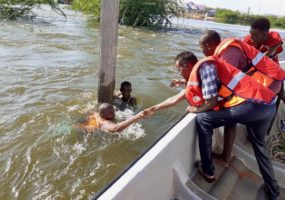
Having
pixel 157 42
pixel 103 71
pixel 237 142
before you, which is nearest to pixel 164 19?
pixel 157 42

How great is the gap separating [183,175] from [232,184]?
664mm

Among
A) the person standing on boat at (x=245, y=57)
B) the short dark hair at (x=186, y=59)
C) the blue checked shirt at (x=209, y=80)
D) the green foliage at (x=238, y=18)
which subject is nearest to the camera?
the blue checked shirt at (x=209, y=80)

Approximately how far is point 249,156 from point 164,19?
20.1 metres

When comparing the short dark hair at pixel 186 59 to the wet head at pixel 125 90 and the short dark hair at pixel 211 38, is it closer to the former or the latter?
the short dark hair at pixel 211 38

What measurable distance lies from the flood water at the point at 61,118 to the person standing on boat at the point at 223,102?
1.54 m

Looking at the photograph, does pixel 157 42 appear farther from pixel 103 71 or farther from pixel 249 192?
pixel 249 192

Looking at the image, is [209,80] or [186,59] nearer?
[209,80]

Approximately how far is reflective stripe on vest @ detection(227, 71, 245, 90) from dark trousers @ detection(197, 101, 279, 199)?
7.1 inches

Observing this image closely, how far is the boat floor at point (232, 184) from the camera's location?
3459 mm

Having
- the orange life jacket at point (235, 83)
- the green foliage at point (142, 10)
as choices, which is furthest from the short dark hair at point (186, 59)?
the green foliage at point (142, 10)

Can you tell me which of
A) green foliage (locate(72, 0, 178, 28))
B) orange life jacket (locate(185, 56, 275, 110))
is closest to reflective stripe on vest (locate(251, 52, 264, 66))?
orange life jacket (locate(185, 56, 275, 110))

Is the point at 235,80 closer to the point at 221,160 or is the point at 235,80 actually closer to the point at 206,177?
the point at 206,177

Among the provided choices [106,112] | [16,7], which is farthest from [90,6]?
[106,112]

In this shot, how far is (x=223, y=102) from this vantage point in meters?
3.27
